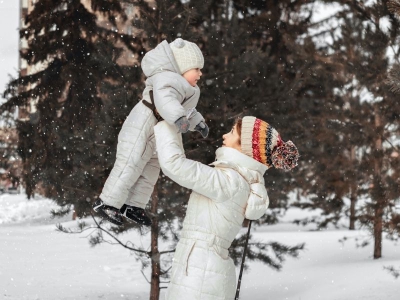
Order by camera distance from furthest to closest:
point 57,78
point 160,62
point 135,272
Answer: point 135,272 → point 57,78 → point 160,62

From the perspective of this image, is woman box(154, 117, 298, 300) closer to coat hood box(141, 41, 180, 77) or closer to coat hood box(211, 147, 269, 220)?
coat hood box(211, 147, 269, 220)

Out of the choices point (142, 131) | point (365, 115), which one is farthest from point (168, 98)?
point (365, 115)

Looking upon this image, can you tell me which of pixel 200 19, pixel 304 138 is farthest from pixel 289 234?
pixel 200 19

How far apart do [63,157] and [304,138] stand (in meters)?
4.77

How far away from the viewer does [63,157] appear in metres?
12.9

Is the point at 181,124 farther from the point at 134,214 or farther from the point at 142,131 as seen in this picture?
the point at 134,214

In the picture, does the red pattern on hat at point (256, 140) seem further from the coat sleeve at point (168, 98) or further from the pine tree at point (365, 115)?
the pine tree at point (365, 115)

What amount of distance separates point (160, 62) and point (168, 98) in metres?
0.31

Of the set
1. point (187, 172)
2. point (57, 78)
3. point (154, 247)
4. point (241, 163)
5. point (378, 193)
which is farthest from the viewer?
point (57, 78)

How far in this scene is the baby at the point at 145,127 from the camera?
3539mm

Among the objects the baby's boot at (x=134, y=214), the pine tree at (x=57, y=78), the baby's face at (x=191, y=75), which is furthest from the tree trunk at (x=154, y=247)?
the baby's face at (x=191, y=75)

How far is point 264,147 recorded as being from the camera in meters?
3.46

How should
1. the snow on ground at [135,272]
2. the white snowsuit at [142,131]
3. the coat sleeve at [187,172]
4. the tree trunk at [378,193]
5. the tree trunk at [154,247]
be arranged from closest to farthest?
the coat sleeve at [187,172] < the white snowsuit at [142,131] < the tree trunk at [154,247] < the snow on ground at [135,272] < the tree trunk at [378,193]

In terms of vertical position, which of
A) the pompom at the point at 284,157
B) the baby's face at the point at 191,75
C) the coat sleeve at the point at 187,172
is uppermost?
the baby's face at the point at 191,75
